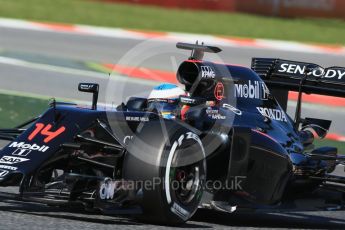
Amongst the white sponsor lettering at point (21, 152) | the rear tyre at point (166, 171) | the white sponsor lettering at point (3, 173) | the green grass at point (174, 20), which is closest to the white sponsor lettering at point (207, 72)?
the rear tyre at point (166, 171)

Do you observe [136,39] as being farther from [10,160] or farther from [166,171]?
[166,171]

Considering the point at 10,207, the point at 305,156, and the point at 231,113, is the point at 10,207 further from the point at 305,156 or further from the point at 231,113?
the point at 305,156

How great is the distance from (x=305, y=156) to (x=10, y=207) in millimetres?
2578

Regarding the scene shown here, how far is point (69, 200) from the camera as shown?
19.7 feet

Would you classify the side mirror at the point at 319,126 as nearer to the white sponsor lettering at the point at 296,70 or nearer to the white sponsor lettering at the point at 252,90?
the white sponsor lettering at the point at 296,70

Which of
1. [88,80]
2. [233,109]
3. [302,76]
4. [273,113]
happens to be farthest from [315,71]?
[88,80]

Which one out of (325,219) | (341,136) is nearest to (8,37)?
(341,136)

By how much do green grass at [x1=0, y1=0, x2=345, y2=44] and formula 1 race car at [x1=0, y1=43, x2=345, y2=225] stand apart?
46.7ft

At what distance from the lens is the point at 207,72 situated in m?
7.14

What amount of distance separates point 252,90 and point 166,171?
1.80 meters

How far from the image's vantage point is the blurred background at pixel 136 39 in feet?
47.3

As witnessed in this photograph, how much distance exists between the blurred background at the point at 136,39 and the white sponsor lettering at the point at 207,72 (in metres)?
4.51

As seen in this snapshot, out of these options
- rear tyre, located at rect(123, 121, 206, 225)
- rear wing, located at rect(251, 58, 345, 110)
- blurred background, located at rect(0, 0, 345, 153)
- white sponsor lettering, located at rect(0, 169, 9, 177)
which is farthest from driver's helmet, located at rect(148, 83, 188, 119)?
blurred background, located at rect(0, 0, 345, 153)

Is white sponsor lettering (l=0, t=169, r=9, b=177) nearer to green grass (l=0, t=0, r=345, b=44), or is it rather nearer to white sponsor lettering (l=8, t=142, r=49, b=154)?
white sponsor lettering (l=8, t=142, r=49, b=154)
